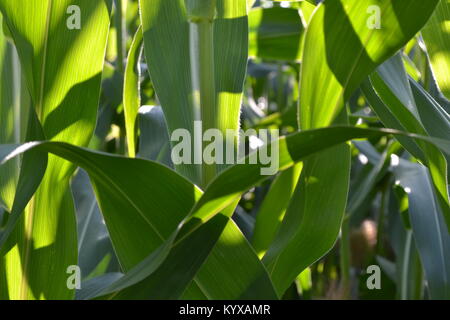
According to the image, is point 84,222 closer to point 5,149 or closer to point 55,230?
point 55,230

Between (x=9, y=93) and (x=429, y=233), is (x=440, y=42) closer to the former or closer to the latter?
(x=429, y=233)

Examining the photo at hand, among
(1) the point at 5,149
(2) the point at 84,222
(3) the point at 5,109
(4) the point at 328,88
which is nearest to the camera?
(1) the point at 5,149

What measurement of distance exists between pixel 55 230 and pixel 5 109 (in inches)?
8.5

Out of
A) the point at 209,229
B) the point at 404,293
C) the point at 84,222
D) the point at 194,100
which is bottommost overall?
the point at 404,293

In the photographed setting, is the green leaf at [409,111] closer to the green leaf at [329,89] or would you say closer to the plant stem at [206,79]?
the green leaf at [329,89]

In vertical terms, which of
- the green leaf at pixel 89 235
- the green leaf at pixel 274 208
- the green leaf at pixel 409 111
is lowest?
the green leaf at pixel 89 235

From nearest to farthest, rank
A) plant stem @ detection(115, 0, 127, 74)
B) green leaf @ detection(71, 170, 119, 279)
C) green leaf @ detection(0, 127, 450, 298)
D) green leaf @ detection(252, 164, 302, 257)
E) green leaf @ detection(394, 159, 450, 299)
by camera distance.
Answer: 1. green leaf @ detection(0, 127, 450, 298)
2. green leaf @ detection(252, 164, 302, 257)
3. green leaf @ detection(394, 159, 450, 299)
4. green leaf @ detection(71, 170, 119, 279)
5. plant stem @ detection(115, 0, 127, 74)

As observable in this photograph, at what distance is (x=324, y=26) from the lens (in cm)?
69

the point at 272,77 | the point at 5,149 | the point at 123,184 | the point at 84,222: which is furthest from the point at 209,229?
the point at 272,77

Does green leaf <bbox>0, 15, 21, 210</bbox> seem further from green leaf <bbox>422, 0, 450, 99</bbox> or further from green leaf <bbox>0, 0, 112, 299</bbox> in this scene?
green leaf <bbox>422, 0, 450, 99</bbox>

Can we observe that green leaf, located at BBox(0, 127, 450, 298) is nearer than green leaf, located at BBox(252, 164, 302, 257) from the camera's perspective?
Yes

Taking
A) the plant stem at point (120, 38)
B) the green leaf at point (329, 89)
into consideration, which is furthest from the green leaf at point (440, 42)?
the plant stem at point (120, 38)

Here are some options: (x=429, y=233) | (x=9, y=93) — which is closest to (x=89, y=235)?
(x=9, y=93)

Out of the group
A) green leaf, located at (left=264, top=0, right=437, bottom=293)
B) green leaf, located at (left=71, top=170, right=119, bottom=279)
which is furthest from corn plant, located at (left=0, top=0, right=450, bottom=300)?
green leaf, located at (left=71, top=170, right=119, bottom=279)
